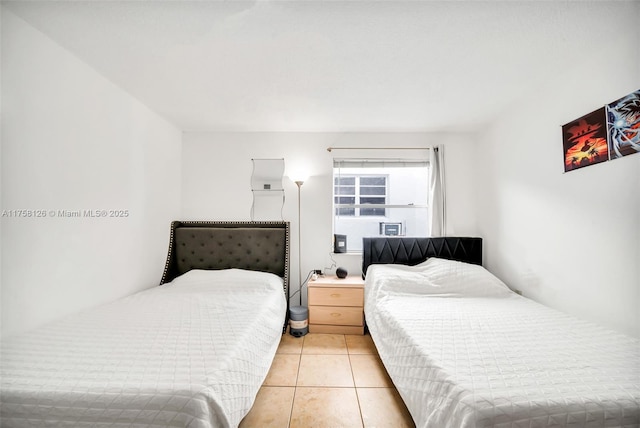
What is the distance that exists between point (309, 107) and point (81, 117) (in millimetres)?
1812

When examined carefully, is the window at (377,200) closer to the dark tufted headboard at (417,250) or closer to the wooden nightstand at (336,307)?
the dark tufted headboard at (417,250)

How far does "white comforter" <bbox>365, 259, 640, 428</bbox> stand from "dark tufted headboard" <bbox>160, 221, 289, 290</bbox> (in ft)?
4.38

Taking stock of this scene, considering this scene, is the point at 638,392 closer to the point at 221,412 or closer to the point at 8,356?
the point at 221,412

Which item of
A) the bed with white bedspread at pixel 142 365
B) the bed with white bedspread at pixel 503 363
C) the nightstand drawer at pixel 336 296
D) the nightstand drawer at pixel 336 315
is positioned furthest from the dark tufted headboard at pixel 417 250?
the bed with white bedspread at pixel 142 365

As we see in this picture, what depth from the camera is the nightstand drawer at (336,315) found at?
2.92 metres

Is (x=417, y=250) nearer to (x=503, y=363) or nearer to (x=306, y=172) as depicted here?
(x=306, y=172)

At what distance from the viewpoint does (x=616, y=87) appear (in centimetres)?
168

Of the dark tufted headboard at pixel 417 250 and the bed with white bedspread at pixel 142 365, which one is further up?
the dark tufted headboard at pixel 417 250

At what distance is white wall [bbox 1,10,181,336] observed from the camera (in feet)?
4.99

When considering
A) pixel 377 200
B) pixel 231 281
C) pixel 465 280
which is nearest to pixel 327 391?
pixel 231 281

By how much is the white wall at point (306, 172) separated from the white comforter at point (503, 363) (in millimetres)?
1202

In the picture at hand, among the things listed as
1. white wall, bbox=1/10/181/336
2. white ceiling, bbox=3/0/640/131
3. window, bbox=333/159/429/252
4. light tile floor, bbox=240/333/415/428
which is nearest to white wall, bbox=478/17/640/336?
white ceiling, bbox=3/0/640/131

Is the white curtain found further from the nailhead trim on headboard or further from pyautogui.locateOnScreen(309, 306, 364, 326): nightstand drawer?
the nailhead trim on headboard

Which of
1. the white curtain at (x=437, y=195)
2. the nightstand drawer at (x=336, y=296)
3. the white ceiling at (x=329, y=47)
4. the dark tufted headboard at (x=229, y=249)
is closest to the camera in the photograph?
the white ceiling at (x=329, y=47)
